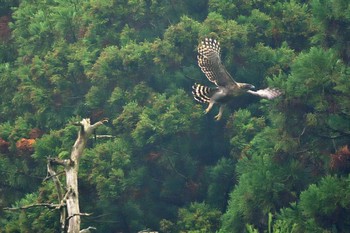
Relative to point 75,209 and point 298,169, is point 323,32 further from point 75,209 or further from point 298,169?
point 75,209

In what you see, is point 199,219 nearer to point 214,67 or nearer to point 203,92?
point 203,92

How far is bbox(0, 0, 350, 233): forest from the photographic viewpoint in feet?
53.0

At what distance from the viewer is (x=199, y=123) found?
20.0m

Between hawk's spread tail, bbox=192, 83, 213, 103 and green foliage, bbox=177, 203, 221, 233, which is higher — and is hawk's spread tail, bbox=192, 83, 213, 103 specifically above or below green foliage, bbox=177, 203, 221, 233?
above

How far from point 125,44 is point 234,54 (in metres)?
2.46

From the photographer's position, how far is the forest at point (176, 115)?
1616cm

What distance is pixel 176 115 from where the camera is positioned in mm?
19531

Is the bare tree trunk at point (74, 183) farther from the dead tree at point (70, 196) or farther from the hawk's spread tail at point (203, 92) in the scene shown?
the hawk's spread tail at point (203, 92)

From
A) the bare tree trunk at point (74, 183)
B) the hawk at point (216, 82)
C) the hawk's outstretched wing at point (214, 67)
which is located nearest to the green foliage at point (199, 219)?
the hawk at point (216, 82)

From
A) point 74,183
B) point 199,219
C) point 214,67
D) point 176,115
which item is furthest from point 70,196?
point 176,115

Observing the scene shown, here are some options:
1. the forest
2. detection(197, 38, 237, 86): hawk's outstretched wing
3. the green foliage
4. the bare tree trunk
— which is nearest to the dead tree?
the bare tree trunk

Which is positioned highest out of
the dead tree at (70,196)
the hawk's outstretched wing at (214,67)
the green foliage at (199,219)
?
the hawk's outstretched wing at (214,67)

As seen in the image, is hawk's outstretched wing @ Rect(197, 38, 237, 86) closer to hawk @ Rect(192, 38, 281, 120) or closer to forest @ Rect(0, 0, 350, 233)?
hawk @ Rect(192, 38, 281, 120)

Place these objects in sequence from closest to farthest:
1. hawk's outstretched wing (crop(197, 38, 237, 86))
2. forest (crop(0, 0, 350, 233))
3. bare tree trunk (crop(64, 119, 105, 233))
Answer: bare tree trunk (crop(64, 119, 105, 233)), forest (crop(0, 0, 350, 233)), hawk's outstretched wing (crop(197, 38, 237, 86))
